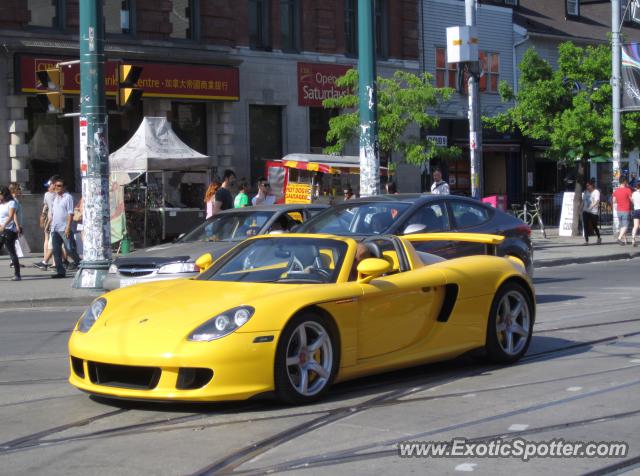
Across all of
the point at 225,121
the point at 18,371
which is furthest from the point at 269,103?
the point at 18,371

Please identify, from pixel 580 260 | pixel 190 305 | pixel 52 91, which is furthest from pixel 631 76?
pixel 190 305

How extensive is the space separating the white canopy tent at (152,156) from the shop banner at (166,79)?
273 centimetres

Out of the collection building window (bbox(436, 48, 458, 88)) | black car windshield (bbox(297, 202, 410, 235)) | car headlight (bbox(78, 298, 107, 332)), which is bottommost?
car headlight (bbox(78, 298, 107, 332))

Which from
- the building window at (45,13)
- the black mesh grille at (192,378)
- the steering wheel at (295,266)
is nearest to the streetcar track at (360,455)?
the black mesh grille at (192,378)

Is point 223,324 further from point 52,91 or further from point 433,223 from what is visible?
point 52,91

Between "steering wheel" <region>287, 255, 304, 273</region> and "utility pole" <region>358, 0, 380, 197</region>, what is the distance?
1243 centimetres

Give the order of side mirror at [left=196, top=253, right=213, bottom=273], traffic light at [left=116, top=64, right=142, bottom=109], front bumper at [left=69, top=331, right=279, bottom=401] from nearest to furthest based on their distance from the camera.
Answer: front bumper at [left=69, top=331, right=279, bottom=401] → side mirror at [left=196, top=253, right=213, bottom=273] → traffic light at [left=116, top=64, right=142, bottom=109]

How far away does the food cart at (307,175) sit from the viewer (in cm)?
2616

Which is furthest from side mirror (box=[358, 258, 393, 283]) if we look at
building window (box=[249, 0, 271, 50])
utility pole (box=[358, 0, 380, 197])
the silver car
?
building window (box=[249, 0, 271, 50])

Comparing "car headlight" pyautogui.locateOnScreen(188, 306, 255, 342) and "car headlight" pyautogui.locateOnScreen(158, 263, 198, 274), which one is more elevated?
"car headlight" pyautogui.locateOnScreen(188, 306, 255, 342)

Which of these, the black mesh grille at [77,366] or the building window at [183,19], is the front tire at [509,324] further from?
the building window at [183,19]

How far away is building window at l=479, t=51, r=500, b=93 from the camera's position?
134 feet

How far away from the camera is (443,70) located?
38.9 metres

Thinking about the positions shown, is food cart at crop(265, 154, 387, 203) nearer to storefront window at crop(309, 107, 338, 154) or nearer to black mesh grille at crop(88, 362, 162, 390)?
storefront window at crop(309, 107, 338, 154)
